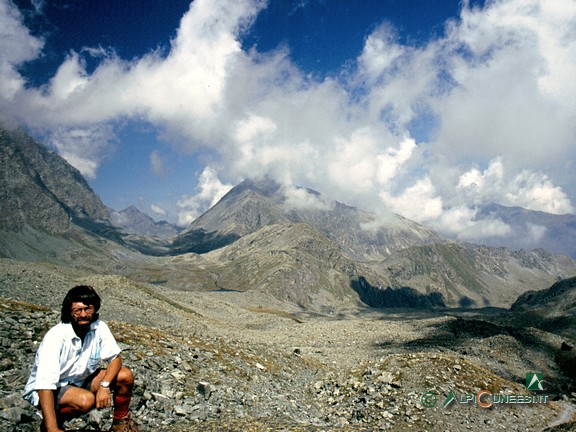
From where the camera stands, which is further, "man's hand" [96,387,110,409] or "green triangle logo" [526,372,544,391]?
"green triangle logo" [526,372,544,391]

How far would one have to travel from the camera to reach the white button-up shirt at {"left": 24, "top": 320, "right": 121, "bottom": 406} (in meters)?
6.65

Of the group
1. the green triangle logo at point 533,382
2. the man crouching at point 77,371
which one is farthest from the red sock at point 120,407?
the green triangle logo at point 533,382

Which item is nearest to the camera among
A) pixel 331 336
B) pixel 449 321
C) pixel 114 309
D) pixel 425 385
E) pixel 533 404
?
pixel 425 385

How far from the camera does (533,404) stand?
21.1 m

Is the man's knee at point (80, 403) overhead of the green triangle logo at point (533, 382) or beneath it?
overhead

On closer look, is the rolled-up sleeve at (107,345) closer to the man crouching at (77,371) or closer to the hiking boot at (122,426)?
the man crouching at (77,371)

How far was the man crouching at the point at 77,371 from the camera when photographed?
664 centimetres

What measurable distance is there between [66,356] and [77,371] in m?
0.53

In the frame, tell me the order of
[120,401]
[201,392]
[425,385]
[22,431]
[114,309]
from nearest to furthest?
[120,401] < [22,431] < [201,392] < [425,385] < [114,309]

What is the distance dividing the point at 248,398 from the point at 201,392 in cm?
231

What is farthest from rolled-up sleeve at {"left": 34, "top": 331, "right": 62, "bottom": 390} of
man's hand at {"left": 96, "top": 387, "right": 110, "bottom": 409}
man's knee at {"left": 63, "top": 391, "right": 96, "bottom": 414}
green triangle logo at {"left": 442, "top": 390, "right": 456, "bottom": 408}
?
green triangle logo at {"left": 442, "top": 390, "right": 456, "bottom": 408}

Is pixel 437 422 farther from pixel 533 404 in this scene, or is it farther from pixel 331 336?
pixel 331 336

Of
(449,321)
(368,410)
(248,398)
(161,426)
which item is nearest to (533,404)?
(368,410)

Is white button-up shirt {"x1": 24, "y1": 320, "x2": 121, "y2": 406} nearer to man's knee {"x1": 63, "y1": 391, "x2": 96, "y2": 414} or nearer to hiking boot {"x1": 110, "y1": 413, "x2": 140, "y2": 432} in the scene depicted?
man's knee {"x1": 63, "y1": 391, "x2": 96, "y2": 414}
